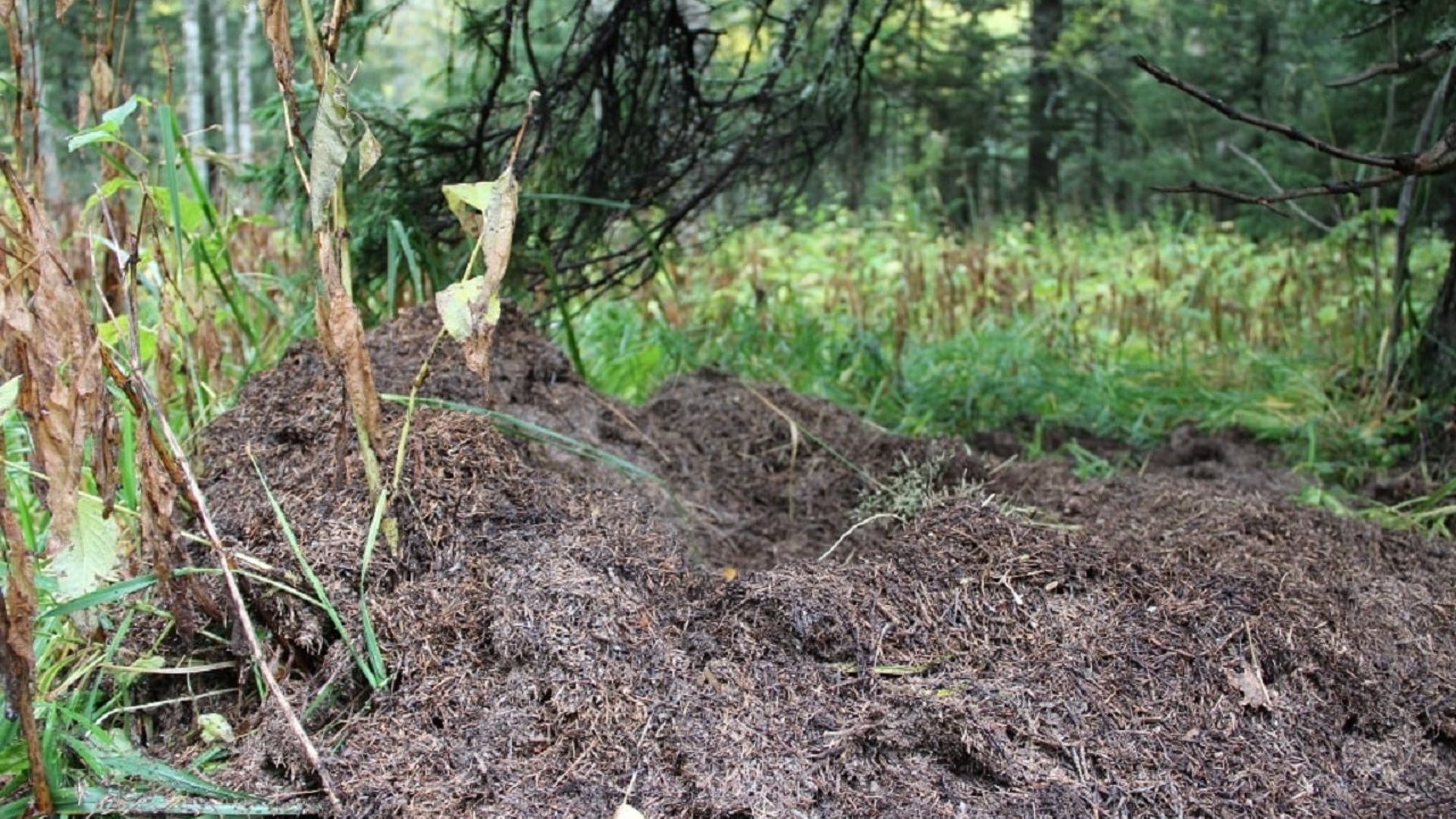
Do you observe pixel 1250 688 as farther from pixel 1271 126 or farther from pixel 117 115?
pixel 117 115

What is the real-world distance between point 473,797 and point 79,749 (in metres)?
0.62

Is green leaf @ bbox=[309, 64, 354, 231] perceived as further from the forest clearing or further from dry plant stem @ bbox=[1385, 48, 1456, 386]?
dry plant stem @ bbox=[1385, 48, 1456, 386]

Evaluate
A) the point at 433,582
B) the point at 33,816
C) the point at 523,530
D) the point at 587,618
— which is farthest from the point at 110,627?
the point at 587,618

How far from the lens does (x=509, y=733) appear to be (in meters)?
1.69

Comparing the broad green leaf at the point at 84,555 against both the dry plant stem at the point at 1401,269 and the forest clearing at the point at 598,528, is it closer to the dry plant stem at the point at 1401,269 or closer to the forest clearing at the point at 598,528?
the forest clearing at the point at 598,528

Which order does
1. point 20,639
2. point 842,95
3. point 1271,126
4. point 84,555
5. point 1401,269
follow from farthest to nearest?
point 842,95 < point 1401,269 < point 1271,126 < point 84,555 < point 20,639

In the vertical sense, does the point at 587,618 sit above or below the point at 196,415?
below

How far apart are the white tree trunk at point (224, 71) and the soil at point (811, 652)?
13.3 meters

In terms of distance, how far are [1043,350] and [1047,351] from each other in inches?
1.7

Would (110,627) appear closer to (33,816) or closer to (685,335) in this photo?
(33,816)

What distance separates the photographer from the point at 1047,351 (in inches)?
187

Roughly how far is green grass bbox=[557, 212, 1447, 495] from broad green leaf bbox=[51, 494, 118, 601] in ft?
6.93

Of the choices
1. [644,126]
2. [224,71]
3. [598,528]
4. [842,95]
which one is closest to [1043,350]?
[842,95]

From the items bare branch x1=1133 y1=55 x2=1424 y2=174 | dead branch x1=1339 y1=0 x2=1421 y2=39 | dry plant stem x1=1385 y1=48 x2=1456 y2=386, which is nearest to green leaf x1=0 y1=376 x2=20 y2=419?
bare branch x1=1133 y1=55 x2=1424 y2=174
